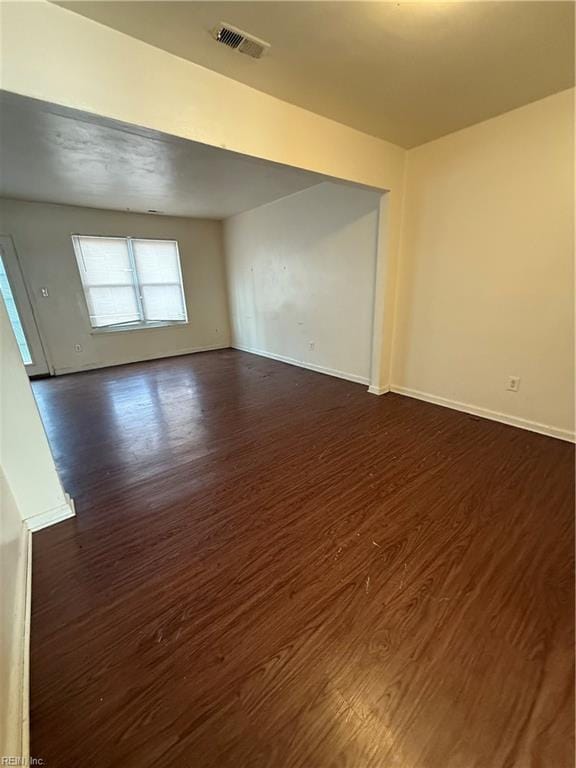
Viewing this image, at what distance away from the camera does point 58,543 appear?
173 cm

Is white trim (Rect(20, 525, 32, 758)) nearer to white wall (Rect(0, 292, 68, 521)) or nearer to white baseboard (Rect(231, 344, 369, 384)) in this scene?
white wall (Rect(0, 292, 68, 521))

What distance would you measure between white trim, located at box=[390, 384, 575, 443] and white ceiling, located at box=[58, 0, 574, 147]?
95.0 inches

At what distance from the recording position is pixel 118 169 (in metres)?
3.21

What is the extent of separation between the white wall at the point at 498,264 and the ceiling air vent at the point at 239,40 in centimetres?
193

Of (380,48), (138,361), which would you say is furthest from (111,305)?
(380,48)

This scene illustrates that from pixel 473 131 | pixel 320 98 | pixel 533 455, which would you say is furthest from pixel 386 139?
pixel 533 455

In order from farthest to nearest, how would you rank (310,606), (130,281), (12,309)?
1. (130,281)
2. (12,309)
3. (310,606)

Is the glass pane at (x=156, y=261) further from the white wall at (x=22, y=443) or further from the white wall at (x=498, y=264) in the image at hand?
the white wall at (x=22, y=443)

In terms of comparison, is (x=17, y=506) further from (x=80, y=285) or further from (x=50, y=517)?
(x=80, y=285)

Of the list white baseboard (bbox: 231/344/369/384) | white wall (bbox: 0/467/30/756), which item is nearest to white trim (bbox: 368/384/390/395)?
white baseboard (bbox: 231/344/369/384)

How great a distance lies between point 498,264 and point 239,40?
7.93 feet

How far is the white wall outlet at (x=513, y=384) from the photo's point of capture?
2.75m

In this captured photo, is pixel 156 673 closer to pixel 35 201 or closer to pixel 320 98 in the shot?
pixel 320 98

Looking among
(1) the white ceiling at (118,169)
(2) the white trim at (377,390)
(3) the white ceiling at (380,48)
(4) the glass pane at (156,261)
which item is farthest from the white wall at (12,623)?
(4) the glass pane at (156,261)
